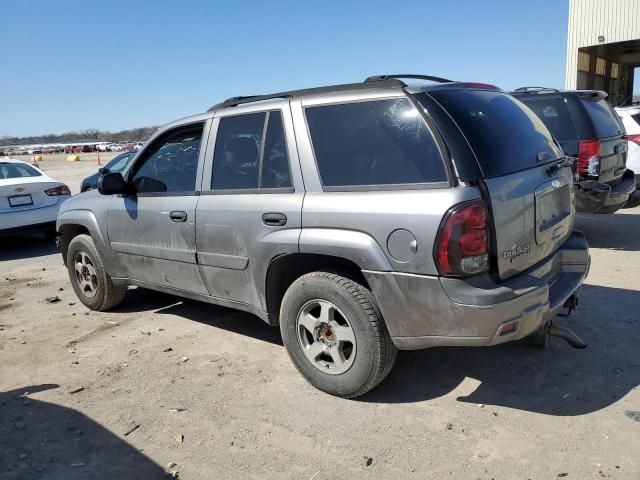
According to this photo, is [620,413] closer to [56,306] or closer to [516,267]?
[516,267]

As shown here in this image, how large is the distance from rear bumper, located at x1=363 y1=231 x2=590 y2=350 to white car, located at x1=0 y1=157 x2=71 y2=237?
788 cm

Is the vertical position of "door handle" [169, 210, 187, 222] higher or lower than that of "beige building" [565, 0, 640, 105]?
lower

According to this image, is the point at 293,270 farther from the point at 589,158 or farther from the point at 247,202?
the point at 589,158

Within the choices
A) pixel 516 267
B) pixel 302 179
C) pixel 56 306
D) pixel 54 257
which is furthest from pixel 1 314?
pixel 516 267

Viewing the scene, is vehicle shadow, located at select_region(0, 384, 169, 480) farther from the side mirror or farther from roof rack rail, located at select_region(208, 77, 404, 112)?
roof rack rail, located at select_region(208, 77, 404, 112)

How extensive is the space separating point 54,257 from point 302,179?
685 cm

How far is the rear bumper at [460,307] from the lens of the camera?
9.45ft

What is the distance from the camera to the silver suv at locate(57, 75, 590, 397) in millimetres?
2928

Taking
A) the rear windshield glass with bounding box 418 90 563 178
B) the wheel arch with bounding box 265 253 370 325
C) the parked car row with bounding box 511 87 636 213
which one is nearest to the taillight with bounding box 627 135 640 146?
the parked car row with bounding box 511 87 636 213

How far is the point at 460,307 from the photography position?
2.88 meters

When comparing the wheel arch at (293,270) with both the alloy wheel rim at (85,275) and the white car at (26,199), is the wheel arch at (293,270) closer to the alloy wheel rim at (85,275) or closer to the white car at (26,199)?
the alloy wheel rim at (85,275)

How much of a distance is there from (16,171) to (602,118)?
9.73 meters

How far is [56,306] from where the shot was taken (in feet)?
19.5

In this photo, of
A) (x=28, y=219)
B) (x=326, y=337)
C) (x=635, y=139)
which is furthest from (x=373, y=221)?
(x=28, y=219)
